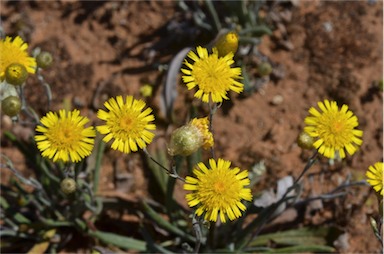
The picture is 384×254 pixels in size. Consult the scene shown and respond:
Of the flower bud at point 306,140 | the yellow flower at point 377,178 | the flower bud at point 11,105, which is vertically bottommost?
the yellow flower at point 377,178

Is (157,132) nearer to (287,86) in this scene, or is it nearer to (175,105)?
(175,105)

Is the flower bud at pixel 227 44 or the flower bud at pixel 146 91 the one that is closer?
the flower bud at pixel 227 44

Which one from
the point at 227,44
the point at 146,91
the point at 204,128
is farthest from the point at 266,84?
the point at 204,128

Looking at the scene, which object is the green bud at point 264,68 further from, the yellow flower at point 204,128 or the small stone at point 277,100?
the yellow flower at point 204,128

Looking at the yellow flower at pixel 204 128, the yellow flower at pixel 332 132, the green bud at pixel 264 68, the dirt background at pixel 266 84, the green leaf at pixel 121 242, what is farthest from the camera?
the green bud at pixel 264 68

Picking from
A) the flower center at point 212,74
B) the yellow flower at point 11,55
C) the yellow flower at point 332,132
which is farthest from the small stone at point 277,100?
the yellow flower at point 11,55

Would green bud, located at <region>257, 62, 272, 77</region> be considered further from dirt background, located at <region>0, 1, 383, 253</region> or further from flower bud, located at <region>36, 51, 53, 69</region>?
flower bud, located at <region>36, 51, 53, 69</region>

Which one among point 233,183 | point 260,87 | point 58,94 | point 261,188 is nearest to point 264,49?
point 260,87
